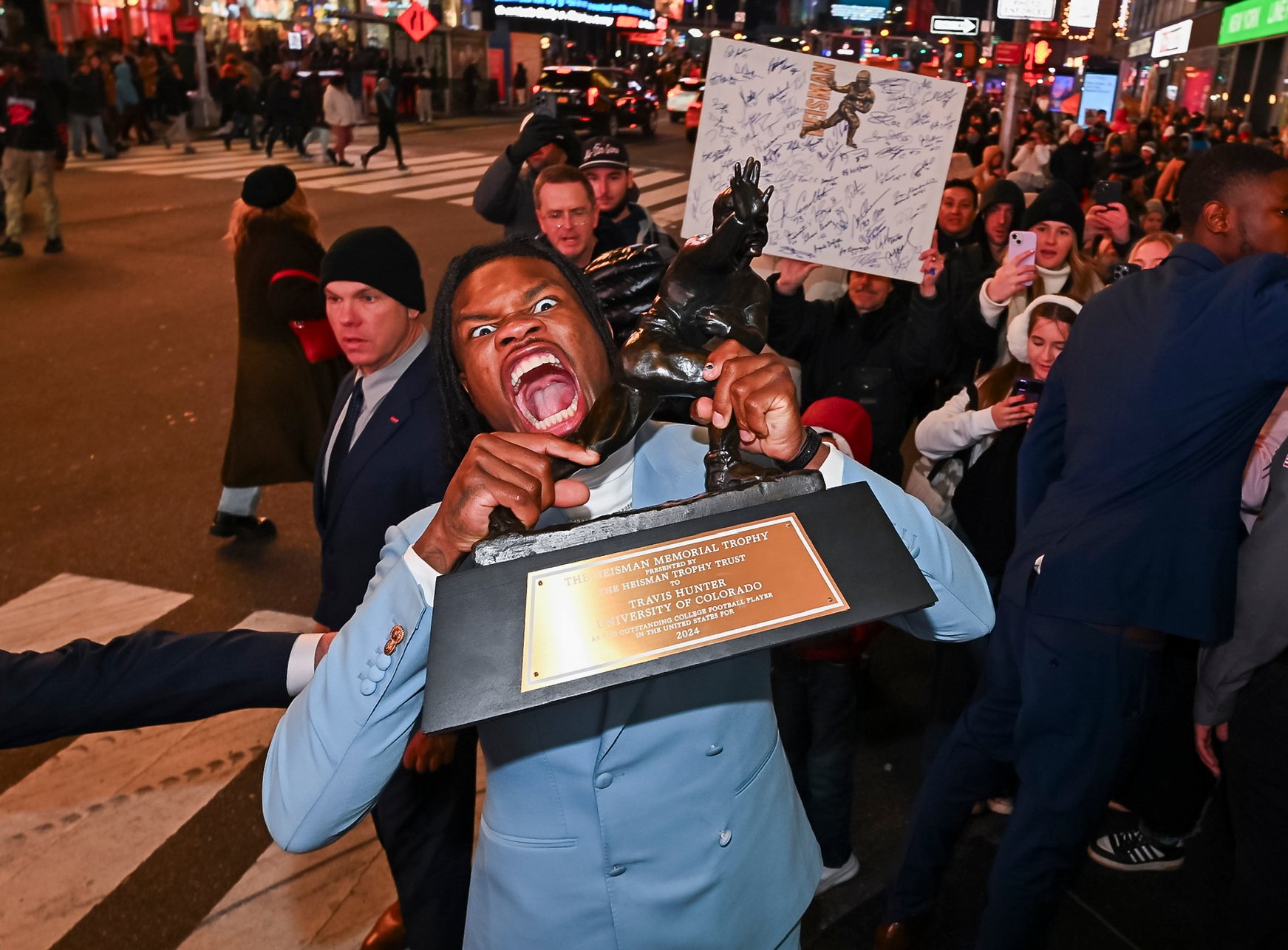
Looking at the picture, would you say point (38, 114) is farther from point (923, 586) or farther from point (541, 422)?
point (923, 586)

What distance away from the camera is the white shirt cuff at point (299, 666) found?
2061 millimetres

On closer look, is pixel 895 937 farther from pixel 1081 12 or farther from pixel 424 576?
pixel 1081 12

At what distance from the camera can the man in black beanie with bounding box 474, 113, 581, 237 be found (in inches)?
216

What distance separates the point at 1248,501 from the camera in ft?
10.6

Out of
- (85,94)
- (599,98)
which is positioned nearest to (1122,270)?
(85,94)

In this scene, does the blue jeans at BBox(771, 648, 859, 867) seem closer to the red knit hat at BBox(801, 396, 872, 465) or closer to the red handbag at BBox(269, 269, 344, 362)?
the red knit hat at BBox(801, 396, 872, 465)

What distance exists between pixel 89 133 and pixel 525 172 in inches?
674

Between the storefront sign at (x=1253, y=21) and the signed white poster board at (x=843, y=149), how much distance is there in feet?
92.8

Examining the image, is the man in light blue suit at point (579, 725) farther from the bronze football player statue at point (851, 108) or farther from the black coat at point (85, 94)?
the black coat at point (85, 94)

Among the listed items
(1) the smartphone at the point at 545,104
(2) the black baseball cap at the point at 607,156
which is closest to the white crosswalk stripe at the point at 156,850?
(2) the black baseball cap at the point at 607,156

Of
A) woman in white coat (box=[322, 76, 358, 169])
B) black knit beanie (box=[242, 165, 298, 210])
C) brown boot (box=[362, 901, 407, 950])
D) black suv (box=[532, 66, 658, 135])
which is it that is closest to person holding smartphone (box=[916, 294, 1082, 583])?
brown boot (box=[362, 901, 407, 950])

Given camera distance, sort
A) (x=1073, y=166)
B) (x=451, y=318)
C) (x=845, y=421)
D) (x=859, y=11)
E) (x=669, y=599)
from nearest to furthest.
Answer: (x=669, y=599), (x=451, y=318), (x=845, y=421), (x=1073, y=166), (x=859, y=11)

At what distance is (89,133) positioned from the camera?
19281 millimetres

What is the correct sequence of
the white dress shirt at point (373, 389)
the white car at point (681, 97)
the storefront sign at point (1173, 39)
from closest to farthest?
1. the white dress shirt at point (373, 389)
2. the white car at point (681, 97)
3. the storefront sign at point (1173, 39)
